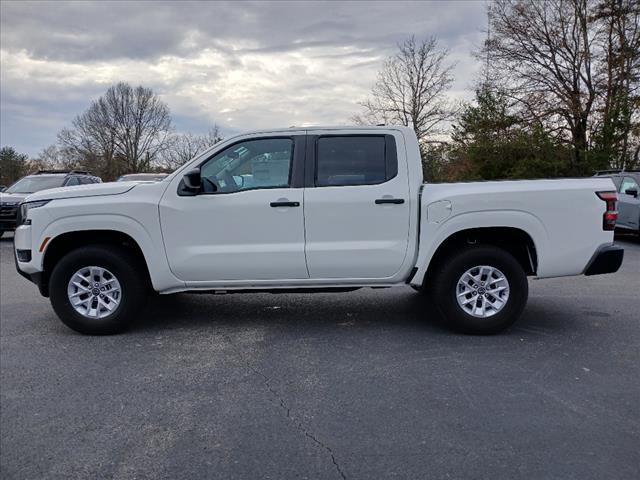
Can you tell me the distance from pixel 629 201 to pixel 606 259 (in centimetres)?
986

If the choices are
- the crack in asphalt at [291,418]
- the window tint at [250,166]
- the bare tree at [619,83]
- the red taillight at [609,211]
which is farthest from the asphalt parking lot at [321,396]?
the bare tree at [619,83]

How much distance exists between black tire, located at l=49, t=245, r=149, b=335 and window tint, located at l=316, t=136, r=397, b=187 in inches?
81.0

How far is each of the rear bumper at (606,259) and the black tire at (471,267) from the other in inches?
25.7

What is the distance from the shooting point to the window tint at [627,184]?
13.9m

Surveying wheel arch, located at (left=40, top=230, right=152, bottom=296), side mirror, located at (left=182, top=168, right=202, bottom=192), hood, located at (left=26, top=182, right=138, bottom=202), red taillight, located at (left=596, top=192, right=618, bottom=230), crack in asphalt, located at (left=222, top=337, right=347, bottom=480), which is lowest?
crack in asphalt, located at (left=222, top=337, right=347, bottom=480)

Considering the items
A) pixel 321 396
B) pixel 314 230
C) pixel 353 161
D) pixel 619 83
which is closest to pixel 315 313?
pixel 314 230

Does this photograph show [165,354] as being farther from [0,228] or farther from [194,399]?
[0,228]

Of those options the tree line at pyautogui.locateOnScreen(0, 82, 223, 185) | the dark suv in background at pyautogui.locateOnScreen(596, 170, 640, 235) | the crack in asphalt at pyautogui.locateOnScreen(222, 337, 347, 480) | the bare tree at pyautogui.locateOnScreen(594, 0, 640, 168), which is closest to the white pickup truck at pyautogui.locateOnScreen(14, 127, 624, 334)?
the crack in asphalt at pyautogui.locateOnScreen(222, 337, 347, 480)

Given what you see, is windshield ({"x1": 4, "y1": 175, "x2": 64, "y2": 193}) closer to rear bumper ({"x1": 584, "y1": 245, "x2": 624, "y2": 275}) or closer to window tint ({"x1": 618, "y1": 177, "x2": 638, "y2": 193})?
rear bumper ({"x1": 584, "y1": 245, "x2": 624, "y2": 275})

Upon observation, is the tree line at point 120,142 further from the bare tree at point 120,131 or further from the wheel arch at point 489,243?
the wheel arch at point 489,243

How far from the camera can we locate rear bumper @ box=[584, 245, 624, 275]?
5277mm

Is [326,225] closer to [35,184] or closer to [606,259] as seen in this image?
[606,259]

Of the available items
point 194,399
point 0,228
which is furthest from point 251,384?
point 0,228

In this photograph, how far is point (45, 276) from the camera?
567 cm
